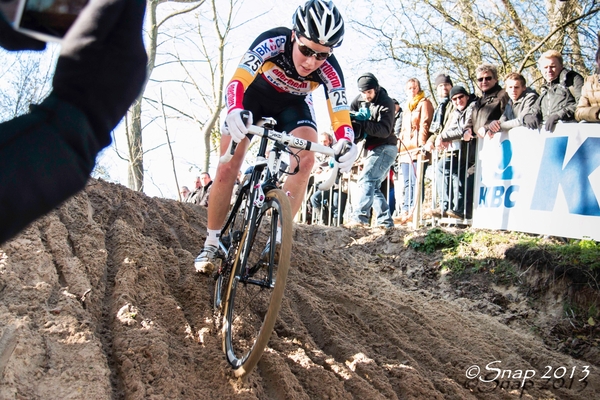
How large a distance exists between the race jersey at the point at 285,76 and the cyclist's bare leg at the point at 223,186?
2.08 feet

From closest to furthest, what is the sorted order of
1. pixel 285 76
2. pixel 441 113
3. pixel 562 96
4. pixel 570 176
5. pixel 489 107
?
pixel 285 76 → pixel 570 176 → pixel 562 96 → pixel 489 107 → pixel 441 113

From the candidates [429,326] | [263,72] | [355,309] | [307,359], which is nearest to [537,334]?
[429,326]

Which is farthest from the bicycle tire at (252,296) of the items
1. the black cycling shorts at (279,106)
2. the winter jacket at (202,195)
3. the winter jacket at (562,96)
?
the winter jacket at (202,195)

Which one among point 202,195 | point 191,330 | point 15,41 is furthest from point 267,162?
point 202,195

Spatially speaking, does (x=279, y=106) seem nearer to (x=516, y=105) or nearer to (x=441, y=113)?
(x=516, y=105)

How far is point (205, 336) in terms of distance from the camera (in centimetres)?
417

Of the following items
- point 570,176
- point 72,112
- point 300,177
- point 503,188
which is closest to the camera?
point 72,112

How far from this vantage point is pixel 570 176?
6.51 meters

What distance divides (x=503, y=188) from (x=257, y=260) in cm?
446

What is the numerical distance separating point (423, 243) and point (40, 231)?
5.24 m

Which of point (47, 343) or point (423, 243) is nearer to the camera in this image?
point (47, 343)

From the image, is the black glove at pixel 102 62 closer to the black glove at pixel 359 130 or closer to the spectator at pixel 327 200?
the black glove at pixel 359 130

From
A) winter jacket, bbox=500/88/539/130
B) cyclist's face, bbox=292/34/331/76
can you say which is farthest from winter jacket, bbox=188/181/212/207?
cyclist's face, bbox=292/34/331/76

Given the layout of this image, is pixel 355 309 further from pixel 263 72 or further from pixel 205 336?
pixel 263 72
